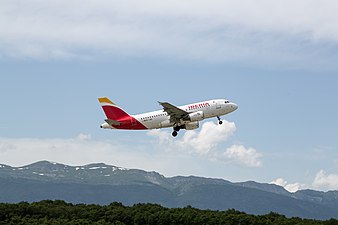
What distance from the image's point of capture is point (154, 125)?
480 ft

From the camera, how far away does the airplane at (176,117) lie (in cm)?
14388

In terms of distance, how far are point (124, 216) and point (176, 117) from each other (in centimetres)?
2710

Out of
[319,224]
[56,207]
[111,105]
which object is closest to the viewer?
[319,224]

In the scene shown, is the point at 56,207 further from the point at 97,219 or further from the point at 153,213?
the point at 153,213

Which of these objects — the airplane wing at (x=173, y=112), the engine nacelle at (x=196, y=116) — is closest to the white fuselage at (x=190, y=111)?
the engine nacelle at (x=196, y=116)

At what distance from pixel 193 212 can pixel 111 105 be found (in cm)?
3026

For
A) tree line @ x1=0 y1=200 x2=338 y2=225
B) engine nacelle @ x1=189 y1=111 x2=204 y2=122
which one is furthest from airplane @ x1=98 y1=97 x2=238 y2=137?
tree line @ x1=0 y1=200 x2=338 y2=225

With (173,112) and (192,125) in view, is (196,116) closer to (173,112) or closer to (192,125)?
(192,125)

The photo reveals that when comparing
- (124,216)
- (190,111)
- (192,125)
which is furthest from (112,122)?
(124,216)

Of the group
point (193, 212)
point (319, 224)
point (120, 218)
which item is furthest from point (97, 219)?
point (319, 224)

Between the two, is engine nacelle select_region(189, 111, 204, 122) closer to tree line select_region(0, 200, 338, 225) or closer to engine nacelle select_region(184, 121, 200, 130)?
engine nacelle select_region(184, 121, 200, 130)

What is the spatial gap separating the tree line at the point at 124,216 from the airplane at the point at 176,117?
60.8ft

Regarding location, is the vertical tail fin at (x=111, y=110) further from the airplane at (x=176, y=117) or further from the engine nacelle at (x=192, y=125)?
the engine nacelle at (x=192, y=125)

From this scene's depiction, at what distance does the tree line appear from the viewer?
144 m
